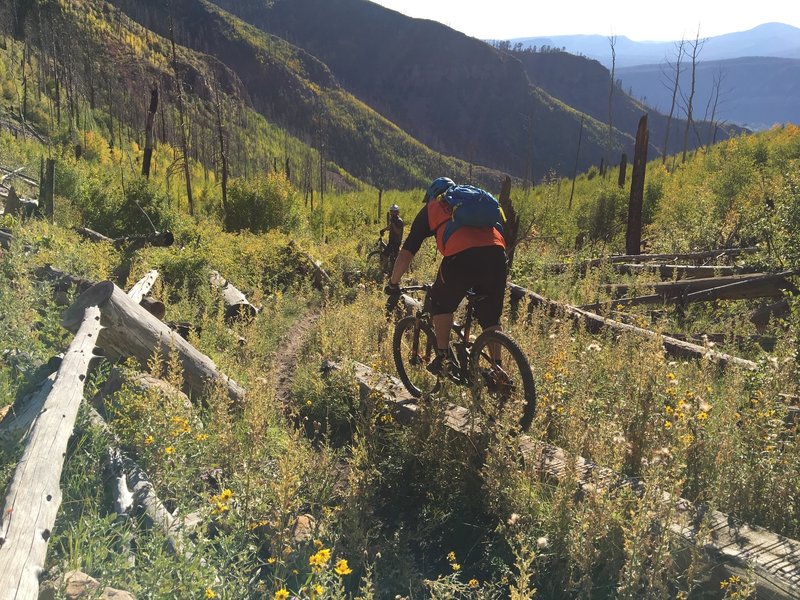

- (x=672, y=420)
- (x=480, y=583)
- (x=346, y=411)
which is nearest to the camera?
(x=480, y=583)

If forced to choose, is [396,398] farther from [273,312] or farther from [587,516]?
[273,312]

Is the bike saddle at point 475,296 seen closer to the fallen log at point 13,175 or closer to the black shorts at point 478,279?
the black shorts at point 478,279

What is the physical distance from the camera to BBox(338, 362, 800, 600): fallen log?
242 centimetres

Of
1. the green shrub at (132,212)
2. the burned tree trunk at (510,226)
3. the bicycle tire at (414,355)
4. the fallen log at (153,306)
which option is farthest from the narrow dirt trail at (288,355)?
the green shrub at (132,212)

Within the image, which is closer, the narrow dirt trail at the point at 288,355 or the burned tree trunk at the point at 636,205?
the narrow dirt trail at the point at 288,355

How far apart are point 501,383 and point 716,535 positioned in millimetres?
1779

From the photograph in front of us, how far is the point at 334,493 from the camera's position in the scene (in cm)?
385

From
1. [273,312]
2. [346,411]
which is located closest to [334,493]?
[346,411]

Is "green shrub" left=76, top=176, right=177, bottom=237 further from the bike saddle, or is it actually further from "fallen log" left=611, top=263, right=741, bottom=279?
the bike saddle

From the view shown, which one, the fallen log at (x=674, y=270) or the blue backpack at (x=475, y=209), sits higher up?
the blue backpack at (x=475, y=209)

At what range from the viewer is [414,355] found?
Answer: 17.7 feet

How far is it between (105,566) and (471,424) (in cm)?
242

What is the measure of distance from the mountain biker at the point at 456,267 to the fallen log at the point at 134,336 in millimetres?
1941

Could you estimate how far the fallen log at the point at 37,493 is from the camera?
207 cm
